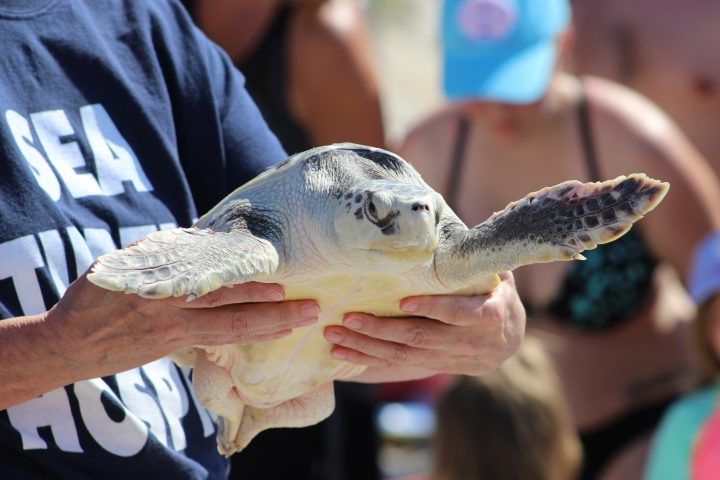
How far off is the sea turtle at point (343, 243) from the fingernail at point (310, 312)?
0.02 meters

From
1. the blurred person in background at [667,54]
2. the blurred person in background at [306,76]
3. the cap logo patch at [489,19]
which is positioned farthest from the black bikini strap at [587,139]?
the blurred person in background at [667,54]

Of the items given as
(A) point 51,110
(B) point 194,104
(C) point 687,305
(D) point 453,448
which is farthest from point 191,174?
(C) point 687,305

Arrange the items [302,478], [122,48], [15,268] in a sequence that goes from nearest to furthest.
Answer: [15,268] < [122,48] < [302,478]

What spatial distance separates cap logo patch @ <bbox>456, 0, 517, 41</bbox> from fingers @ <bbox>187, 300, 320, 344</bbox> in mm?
1573

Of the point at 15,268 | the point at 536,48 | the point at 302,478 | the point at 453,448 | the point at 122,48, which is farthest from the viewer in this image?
the point at 536,48

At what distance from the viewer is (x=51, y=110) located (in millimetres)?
1220

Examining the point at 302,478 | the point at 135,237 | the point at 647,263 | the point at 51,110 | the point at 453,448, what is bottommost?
the point at 302,478

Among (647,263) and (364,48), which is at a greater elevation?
(364,48)

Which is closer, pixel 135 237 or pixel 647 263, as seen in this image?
pixel 135 237

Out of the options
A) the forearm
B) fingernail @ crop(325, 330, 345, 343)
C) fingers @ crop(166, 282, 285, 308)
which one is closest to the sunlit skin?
fingernail @ crop(325, 330, 345, 343)

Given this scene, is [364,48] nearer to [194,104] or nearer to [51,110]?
[194,104]

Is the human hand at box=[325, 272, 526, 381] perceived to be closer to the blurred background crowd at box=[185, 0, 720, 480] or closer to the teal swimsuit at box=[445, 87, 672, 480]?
the blurred background crowd at box=[185, 0, 720, 480]

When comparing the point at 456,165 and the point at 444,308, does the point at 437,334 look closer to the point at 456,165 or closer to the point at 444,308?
the point at 444,308

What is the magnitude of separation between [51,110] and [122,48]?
0.14 metres
